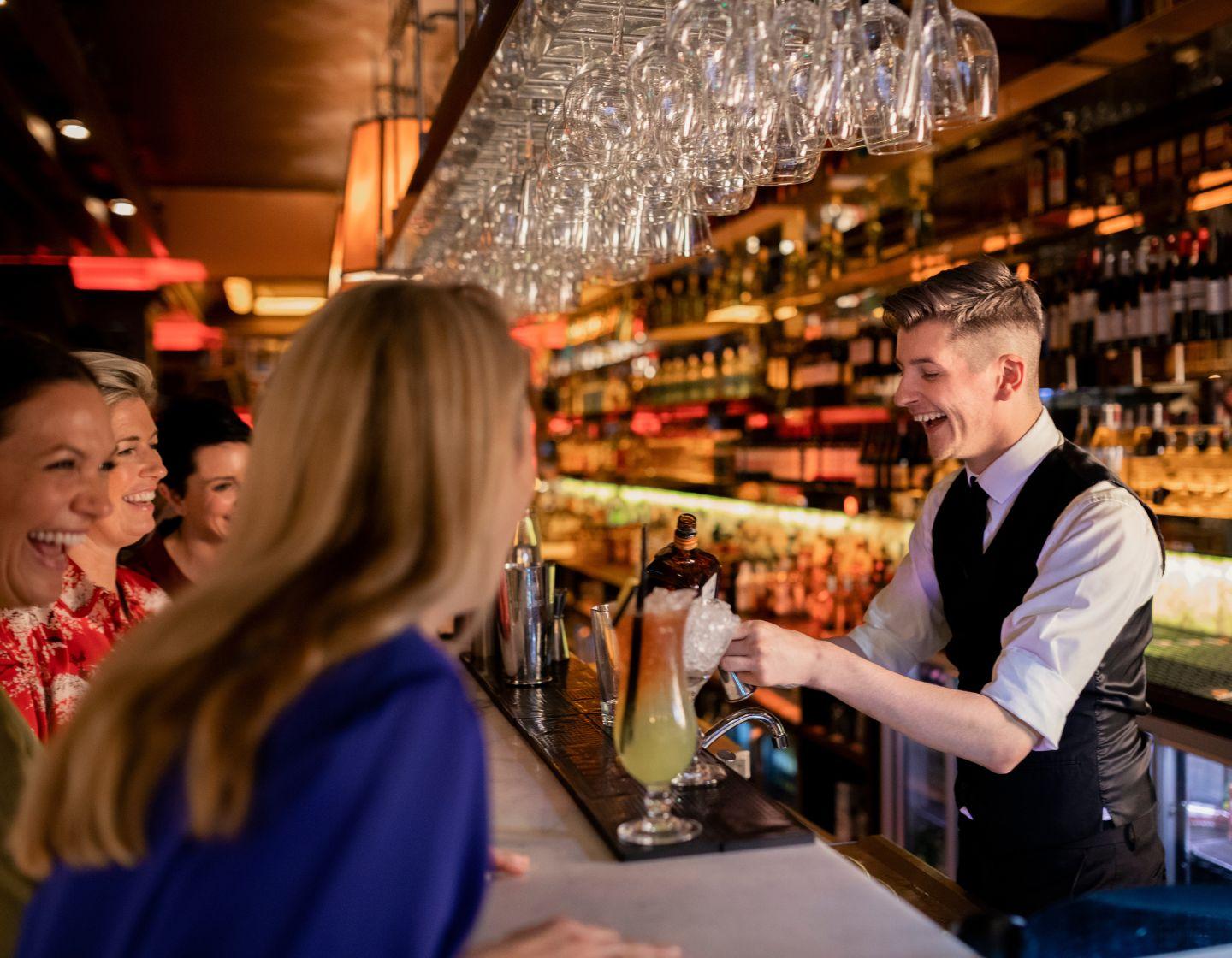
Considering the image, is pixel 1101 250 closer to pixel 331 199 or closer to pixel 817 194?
pixel 817 194

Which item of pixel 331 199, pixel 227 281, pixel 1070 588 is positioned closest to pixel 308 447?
pixel 1070 588

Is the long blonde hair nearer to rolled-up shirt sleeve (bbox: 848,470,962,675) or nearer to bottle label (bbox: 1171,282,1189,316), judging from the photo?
rolled-up shirt sleeve (bbox: 848,470,962,675)

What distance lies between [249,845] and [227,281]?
12.4m

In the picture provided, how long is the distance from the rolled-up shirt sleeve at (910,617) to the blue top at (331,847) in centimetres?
162

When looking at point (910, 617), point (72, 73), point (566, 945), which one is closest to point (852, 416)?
point (910, 617)

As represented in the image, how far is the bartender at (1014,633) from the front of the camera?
1796mm

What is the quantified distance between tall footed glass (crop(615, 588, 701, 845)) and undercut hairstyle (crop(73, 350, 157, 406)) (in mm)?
1610

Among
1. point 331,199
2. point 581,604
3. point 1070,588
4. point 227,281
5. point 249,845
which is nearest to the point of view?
point 249,845

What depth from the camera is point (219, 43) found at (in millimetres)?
5352

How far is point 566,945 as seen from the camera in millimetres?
1035

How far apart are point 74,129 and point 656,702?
17.6 ft

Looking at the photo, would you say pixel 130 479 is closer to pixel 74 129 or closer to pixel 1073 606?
pixel 1073 606

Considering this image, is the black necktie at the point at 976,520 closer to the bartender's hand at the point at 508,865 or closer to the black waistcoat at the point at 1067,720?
the black waistcoat at the point at 1067,720

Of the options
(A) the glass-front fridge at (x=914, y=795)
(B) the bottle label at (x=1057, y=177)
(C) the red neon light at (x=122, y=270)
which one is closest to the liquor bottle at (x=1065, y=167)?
(B) the bottle label at (x=1057, y=177)
